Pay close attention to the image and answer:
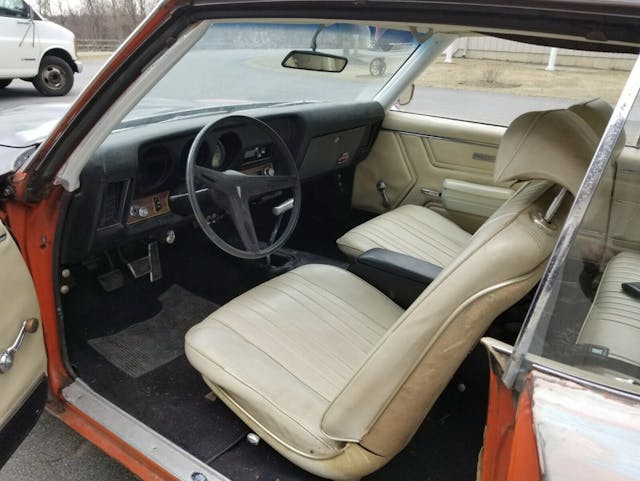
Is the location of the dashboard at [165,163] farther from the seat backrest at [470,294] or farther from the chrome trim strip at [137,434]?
the seat backrest at [470,294]

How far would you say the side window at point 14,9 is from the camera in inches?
285

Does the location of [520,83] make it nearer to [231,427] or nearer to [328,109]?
[328,109]

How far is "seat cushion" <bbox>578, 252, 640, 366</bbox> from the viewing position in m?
1.01

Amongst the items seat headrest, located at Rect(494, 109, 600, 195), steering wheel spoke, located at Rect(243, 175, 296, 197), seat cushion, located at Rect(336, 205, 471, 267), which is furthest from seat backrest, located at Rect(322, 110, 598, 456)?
seat cushion, located at Rect(336, 205, 471, 267)

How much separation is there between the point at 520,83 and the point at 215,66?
4.39 feet

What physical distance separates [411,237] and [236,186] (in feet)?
2.89

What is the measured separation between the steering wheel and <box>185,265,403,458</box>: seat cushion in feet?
0.80

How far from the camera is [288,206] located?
2.43 meters

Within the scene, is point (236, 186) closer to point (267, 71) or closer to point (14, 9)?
point (267, 71)

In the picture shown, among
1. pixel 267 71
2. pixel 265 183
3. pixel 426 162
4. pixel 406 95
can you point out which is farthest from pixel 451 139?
pixel 265 183

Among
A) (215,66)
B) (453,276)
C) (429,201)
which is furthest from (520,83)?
(453,276)

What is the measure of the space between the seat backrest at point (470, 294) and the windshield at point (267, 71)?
851 millimetres

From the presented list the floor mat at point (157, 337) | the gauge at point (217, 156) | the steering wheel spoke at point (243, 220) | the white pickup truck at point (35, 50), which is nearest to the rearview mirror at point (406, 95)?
the gauge at point (217, 156)

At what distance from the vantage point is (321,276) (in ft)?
6.75
